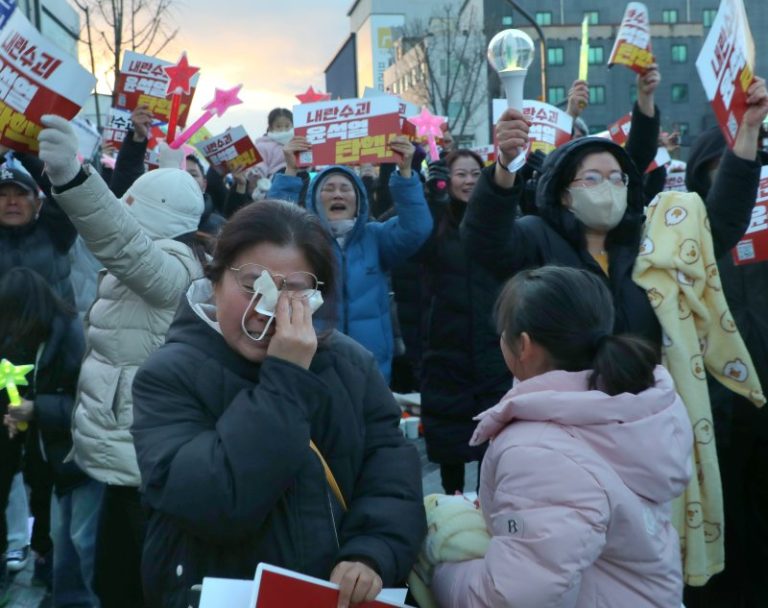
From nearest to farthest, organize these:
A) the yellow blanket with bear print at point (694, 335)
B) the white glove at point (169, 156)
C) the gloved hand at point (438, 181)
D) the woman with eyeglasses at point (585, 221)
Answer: the yellow blanket with bear print at point (694, 335) → the woman with eyeglasses at point (585, 221) → the gloved hand at point (438, 181) → the white glove at point (169, 156)

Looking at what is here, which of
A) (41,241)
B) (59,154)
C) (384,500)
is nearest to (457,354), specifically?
(41,241)

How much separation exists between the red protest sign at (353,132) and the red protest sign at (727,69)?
2.59 m

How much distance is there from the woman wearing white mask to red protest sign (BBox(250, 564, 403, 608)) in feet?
25.9

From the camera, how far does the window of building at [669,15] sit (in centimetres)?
6919

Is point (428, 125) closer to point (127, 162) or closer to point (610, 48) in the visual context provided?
point (127, 162)

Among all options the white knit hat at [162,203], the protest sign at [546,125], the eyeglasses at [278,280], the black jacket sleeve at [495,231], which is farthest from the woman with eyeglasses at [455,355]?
the eyeglasses at [278,280]

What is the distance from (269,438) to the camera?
2.13 metres

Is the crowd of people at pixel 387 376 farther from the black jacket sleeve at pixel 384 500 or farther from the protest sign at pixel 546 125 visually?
the protest sign at pixel 546 125

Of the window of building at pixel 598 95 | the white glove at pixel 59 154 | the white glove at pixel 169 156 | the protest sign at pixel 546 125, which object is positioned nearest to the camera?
Answer: the white glove at pixel 59 154

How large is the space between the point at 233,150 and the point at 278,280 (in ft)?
20.0

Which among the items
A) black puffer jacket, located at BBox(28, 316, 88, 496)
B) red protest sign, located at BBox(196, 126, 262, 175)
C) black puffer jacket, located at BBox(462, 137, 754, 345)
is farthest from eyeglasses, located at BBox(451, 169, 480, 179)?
red protest sign, located at BBox(196, 126, 262, 175)

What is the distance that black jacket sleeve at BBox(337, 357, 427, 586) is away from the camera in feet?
7.46

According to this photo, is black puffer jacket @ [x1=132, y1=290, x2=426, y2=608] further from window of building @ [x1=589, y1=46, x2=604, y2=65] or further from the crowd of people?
window of building @ [x1=589, y1=46, x2=604, y2=65]

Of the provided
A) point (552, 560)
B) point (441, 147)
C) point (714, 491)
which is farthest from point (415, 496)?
point (441, 147)
